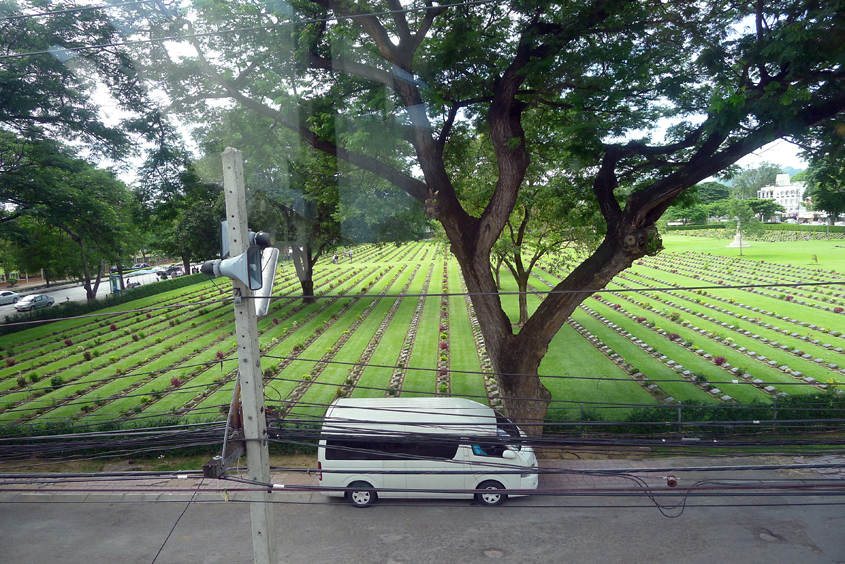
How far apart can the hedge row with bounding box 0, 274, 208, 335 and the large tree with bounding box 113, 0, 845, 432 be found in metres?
13.5

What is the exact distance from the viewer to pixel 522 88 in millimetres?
9234

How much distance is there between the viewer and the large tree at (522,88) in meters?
6.96

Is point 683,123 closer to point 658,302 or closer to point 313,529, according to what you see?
point 313,529

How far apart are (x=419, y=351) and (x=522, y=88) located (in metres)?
8.55

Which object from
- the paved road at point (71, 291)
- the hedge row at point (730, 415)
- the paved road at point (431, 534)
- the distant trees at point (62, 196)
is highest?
the distant trees at point (62, 196)

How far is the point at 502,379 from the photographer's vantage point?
29.4 ft

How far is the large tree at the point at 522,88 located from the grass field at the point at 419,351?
7.49 ft

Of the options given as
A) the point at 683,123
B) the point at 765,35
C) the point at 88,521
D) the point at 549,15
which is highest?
the point at 549,15

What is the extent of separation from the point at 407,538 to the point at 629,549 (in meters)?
3.21

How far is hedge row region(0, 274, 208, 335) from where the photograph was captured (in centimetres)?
2059

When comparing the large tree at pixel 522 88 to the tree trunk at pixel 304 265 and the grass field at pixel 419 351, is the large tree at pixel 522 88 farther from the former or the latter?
the tree trunk at pixel 304 265

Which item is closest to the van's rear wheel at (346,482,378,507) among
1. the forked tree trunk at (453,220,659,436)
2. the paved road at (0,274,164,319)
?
the forked tree trunk at (453,220,659,436)

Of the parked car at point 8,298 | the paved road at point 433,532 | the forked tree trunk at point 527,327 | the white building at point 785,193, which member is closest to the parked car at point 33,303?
the parked car at point 8,298

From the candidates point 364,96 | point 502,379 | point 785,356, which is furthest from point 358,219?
point 785,356
